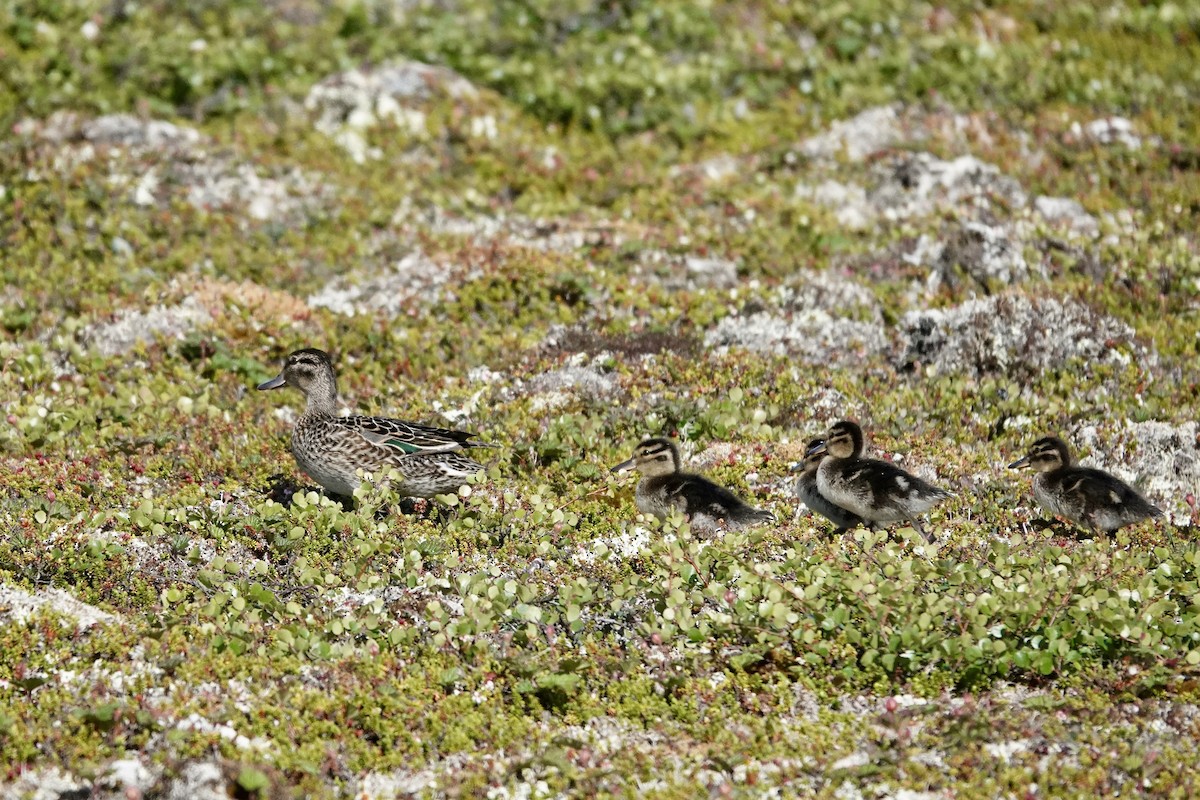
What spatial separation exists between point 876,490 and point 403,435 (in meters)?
→ 4.51

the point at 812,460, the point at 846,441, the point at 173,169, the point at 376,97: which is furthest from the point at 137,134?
the point at 846,441

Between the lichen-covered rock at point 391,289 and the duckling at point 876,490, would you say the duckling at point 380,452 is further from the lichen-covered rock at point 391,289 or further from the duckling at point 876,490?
the lichen-covered rock at point 391,289

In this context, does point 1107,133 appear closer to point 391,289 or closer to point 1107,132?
point 1107,132

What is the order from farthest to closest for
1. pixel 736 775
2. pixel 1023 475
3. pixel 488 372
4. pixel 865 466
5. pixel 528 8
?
pixel 528 8 → pixel 488 372 → pixel 1023 475 → pixel 865 466 → pixel 736 775

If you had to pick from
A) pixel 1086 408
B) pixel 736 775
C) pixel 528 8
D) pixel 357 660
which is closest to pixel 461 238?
pixel 528 8

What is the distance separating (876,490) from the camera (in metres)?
12.3

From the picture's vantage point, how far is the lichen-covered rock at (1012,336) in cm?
1633

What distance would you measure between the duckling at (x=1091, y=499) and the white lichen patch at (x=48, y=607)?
812cm

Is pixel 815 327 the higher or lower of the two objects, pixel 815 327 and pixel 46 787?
the lower

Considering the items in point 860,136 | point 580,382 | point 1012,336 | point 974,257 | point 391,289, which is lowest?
point 391,289

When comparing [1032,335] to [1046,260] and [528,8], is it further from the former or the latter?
[528,8]

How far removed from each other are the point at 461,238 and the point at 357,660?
413 inches

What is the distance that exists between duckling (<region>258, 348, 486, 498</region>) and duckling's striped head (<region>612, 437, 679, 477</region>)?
1.55 metres

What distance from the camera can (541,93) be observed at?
2289 cm
